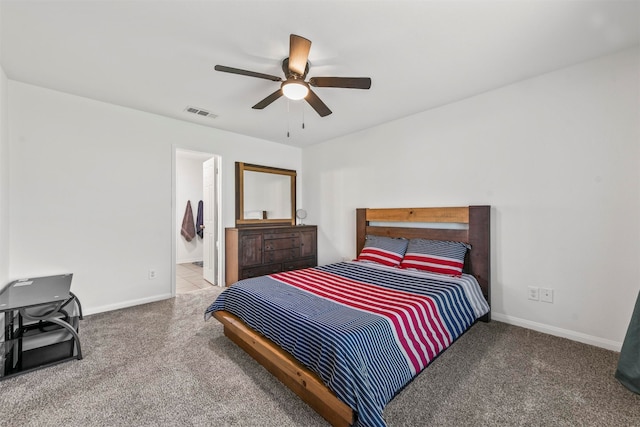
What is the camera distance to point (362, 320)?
1.70 meters

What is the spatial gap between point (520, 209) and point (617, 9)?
161 centimetres

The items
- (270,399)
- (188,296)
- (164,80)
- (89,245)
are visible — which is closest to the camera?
(270,399)

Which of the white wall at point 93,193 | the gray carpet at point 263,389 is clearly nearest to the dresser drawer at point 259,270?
the white wall at point 93,193

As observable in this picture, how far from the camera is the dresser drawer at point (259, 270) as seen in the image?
4.03 meters

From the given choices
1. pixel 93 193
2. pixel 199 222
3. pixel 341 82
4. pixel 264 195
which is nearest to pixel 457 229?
pixel 341 82

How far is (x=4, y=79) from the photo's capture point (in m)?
2.55

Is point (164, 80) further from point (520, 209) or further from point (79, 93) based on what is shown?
point (520, 209)

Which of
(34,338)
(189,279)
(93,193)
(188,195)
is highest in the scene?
(188,195)

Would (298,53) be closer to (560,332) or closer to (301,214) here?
(560,332)

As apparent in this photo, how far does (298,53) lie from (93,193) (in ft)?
9.60

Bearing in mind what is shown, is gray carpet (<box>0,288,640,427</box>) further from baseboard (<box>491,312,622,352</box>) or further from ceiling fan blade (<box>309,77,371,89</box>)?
ceiling fan blade (<box>309,77,371,89</box>)

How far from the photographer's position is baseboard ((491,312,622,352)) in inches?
88.9

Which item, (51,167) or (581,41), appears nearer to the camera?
(581,41)

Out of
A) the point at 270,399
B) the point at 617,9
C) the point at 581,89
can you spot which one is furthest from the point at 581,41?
the point at 270,399
